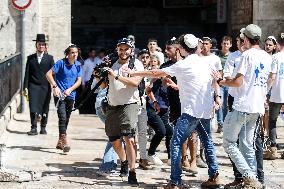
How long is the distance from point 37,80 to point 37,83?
2.4 inches

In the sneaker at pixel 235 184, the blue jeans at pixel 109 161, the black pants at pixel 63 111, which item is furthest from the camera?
the black pants at pixel 63 111

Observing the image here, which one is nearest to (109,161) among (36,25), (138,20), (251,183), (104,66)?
(104,66)

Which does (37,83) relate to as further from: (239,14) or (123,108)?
(239,14)

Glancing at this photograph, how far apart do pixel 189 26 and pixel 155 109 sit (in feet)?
52.2

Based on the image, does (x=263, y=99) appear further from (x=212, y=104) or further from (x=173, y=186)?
(x=173, y=186)

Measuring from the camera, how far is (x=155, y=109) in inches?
407

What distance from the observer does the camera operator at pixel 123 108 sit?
8891mm

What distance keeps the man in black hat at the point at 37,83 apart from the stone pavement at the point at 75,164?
0.41 meters

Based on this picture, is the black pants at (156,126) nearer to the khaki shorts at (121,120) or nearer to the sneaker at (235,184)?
the khaki shorts at (121,120)

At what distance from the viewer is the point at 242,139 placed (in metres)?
8.52

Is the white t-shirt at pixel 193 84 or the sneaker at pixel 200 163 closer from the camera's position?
the white t-shirt at pixel 193 84

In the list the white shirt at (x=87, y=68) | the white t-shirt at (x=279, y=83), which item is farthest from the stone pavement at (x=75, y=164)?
the white shirt at (x=87, y=68)

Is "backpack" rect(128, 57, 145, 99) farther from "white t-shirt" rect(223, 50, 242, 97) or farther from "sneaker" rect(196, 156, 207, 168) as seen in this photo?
"sneaker" rect(196, 156, 207, 168)

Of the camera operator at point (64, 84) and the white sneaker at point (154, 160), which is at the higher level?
the camera operator at point (64, 84)
